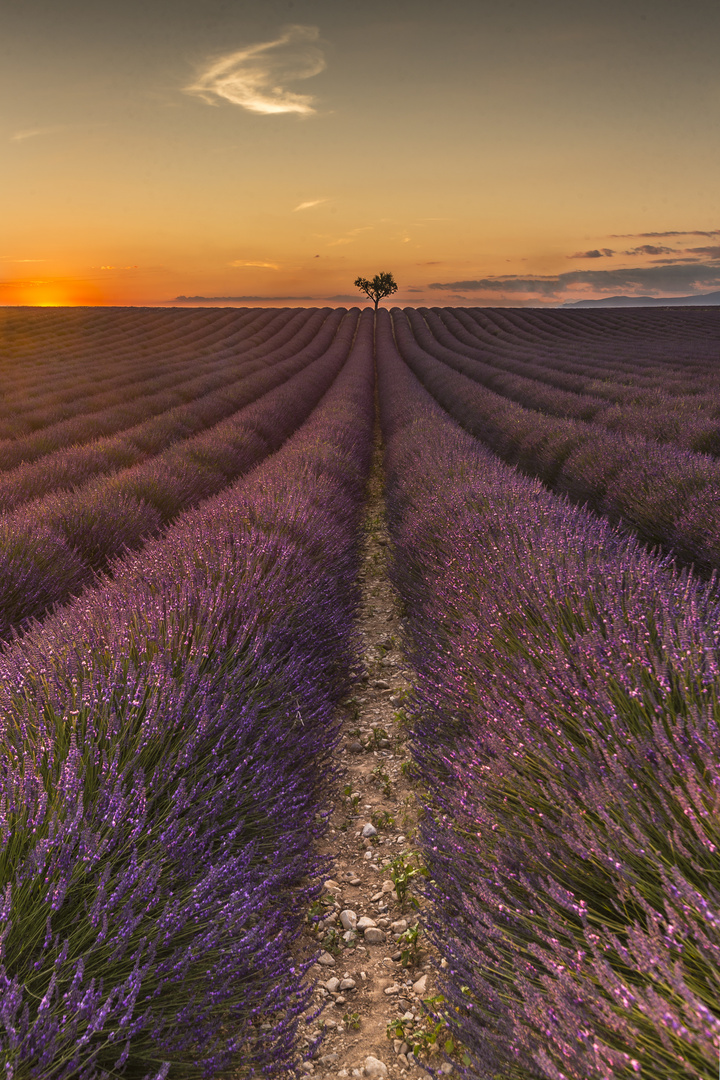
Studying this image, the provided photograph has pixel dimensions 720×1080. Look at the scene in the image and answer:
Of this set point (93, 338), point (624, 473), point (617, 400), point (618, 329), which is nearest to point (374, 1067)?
point (624, 473)

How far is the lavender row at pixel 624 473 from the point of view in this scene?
4391 mm

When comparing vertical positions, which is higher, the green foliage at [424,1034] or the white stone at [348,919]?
the green foliage at [424,1034]

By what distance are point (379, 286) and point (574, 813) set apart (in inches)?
2641

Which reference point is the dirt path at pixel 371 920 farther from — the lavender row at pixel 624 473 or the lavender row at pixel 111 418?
the lavender row at pixel 111 418

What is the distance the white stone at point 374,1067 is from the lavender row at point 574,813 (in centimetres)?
24

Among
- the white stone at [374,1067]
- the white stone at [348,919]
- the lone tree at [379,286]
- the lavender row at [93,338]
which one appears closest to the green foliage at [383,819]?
the white stone at [348,919]

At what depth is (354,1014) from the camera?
175 cm

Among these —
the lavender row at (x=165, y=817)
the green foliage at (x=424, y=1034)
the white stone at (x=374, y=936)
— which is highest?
the lavender row at (x=165, y=817)

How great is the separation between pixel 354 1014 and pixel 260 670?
1176 mm

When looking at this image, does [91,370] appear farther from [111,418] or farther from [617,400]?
[617,400]

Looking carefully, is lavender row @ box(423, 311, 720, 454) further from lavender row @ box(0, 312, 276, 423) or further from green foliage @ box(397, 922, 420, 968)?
lavender row @ box(0, 312, 276, 423)

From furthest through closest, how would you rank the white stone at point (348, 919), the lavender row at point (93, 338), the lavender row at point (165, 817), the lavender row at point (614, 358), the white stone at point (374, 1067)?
the lavender row at point (93, 338) < the lavender row at point (614, 358) < the white stone at point (348, 919) < the white stone at point (374, 1067) < the lavender row at point (165, 817)

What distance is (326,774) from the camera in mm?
2574


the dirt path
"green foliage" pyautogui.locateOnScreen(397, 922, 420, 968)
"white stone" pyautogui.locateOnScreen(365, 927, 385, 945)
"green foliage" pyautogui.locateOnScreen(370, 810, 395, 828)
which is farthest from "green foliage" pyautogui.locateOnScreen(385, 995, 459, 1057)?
"green foliage" pyautogui.locateOnScreen(370, 810, 395, 828)
